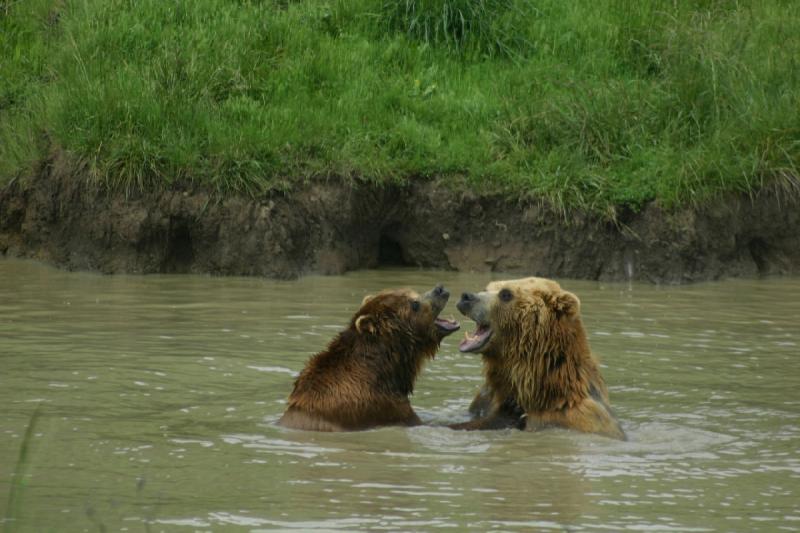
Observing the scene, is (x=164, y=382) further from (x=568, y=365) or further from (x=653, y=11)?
(x=653, y=11)

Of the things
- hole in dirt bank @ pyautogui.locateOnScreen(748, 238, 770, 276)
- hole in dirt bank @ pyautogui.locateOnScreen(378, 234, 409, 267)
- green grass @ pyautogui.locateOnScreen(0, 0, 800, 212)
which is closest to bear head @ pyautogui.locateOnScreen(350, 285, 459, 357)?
green grass @ pyautogui.locateOnScreen(0, 0, 800, 212)

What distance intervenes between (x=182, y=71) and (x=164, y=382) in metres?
6.58

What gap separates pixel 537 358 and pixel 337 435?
1165 mm

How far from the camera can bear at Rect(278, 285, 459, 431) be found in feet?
25.5

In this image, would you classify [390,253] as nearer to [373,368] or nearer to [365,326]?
[365,326]

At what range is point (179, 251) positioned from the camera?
14.1m

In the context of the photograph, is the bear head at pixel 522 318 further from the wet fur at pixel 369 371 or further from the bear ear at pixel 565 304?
the wet fur at pixel 369 371

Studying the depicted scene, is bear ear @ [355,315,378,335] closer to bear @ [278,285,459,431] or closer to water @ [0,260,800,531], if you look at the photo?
bear @ [278,285,459,431]

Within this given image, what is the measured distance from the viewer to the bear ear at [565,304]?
7773mm

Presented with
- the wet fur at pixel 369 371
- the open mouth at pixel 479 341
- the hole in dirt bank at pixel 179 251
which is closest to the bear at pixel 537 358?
the open mouth at pixel 479 341

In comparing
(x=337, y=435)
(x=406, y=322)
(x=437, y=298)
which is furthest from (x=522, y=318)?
(x=337, y=435)

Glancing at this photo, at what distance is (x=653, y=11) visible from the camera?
641 inches

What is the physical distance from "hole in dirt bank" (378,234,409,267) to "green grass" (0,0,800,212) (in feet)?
2.70

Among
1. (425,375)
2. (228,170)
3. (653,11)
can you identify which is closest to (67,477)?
(425,375)
